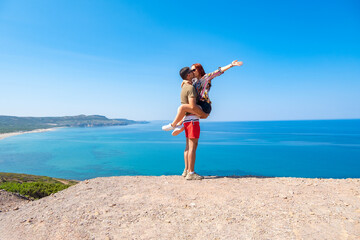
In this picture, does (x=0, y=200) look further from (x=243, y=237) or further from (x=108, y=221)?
(x=243, y=237)

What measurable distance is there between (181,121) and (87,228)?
12.7 ft

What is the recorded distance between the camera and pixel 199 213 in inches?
172

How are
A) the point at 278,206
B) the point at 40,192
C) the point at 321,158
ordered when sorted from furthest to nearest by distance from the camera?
the point at 321,158, the point at 40,192, the point at 278,206

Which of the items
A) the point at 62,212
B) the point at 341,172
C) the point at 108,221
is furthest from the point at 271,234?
the point at 341,172

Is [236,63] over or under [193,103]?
over

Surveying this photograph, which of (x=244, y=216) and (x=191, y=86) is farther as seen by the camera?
(x=191, y=86)

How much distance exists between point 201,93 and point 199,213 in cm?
367

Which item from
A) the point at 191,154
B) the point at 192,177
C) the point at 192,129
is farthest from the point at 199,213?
the point at 192,129

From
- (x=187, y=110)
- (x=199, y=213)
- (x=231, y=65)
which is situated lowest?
(x=199, y=213)

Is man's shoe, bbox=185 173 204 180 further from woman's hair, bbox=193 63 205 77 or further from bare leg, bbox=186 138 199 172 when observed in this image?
woman's hair, bbox=193 63 205 77

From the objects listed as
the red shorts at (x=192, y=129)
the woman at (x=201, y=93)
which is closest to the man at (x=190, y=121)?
the red shorts at (x=192, y=129)

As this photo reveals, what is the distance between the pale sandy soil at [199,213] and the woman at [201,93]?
1.97m

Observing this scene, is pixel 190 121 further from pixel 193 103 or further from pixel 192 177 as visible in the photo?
pixel 192 177

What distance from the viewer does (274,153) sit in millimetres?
75875
